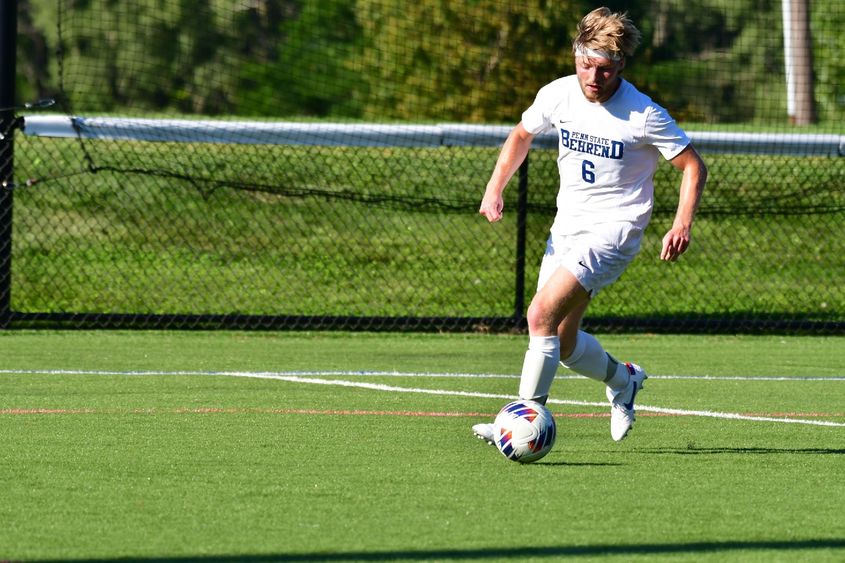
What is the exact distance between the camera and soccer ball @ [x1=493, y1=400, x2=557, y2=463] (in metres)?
5.72

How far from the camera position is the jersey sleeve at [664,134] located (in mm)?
5992

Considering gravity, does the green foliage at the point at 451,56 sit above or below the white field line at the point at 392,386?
above

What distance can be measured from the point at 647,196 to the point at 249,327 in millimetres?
5938

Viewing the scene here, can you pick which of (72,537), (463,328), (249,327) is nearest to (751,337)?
(463,328)

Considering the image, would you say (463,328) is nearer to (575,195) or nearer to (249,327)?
(249,327)

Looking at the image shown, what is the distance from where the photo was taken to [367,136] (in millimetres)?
13516

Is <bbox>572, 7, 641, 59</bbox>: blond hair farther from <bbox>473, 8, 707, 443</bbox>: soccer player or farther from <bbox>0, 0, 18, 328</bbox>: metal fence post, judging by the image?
<bbox>0, 0, 18, 328</bbox>: metal fence post

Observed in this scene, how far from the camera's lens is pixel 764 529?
462 cm

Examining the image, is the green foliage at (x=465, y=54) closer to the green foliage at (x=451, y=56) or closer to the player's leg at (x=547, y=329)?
the green foliage at (x=451, y=56)

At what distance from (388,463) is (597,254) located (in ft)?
4.45

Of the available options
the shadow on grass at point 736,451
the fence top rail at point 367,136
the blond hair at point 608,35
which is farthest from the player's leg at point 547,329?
the fence top rail at point 367,136

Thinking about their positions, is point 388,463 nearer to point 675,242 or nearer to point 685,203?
point 675,242

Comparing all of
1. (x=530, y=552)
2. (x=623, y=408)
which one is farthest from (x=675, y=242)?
(x=530, y=552)

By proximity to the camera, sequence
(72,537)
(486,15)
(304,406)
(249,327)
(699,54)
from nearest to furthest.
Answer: (72,537) → (304,406) → (249,327) → (486,15) → (699,54)
